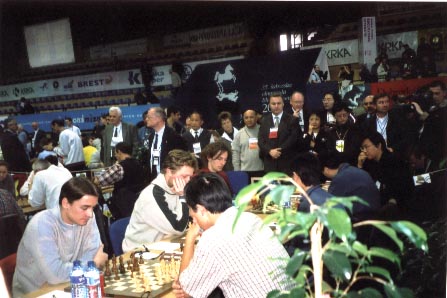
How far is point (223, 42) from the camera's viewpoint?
7844mm

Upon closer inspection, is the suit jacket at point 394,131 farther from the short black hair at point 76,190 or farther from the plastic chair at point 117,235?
the short black hair at point 76,190

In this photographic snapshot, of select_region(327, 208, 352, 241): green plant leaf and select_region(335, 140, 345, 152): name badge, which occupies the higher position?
select_region(327, 208, 352, 241): green plant leaf

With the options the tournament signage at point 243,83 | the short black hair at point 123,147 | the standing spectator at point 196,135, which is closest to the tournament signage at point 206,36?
the tournament signage at point 243,83

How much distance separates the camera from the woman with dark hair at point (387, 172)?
3.21 metres

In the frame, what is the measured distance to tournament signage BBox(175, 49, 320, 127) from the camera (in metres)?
6.54

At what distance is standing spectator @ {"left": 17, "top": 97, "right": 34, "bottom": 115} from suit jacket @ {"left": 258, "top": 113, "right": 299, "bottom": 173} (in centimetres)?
681

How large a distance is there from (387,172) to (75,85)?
8.09 metres

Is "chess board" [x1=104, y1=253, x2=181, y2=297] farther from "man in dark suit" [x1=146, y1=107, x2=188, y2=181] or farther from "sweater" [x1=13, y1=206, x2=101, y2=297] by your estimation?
"man in dark suit" [x1=146, y1=107, x2=188, y2=181]

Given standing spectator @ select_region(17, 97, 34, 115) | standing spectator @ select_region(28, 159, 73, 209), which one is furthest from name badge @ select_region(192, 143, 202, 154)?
standing spectator @ select_region(17, 97, 34, 115)

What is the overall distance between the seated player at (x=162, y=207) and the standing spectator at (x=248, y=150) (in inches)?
82.7

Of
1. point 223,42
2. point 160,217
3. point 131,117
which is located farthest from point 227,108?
point 160,217

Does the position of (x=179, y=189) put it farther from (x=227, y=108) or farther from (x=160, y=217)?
(x=227, y=108)

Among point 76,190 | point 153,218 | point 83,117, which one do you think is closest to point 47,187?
point 153,218

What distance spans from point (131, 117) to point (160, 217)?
18.5 feet
